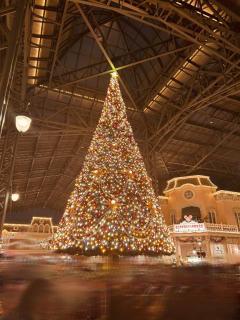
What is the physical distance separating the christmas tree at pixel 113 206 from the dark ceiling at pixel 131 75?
2.73m

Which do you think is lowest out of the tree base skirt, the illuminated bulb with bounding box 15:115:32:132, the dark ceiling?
the tree base skirt

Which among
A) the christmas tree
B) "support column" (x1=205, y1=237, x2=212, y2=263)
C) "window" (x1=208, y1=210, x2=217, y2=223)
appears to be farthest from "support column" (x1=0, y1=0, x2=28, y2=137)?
"window" (x1=208, y1=210, x2=217, y2=223)

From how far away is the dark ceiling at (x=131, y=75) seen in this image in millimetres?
8797

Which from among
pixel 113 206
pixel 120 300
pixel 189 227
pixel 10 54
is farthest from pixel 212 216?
pixel 120 300

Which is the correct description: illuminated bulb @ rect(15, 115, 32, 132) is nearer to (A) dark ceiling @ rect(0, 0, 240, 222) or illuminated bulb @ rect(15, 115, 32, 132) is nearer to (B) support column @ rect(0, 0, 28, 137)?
(A) dark ceiling @ rect(0, 0, 240, 222)

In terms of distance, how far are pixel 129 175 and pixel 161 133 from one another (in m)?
8.64

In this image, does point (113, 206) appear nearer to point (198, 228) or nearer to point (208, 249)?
point (198, 228)

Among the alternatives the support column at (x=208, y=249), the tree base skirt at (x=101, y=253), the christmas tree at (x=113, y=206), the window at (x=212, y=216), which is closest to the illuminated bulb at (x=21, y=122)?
the christmas tree at (x=113, y=206)

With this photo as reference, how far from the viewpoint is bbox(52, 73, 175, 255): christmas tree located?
6863mm

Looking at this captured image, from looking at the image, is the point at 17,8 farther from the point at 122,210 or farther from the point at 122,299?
the point at 122,210

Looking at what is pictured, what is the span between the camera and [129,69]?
1409cm

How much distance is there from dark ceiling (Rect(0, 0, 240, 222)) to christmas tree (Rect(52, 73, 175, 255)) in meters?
2.73

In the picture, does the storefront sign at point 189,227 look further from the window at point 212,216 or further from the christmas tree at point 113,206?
the christmas tree at point 113,206

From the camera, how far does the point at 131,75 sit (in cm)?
1449
